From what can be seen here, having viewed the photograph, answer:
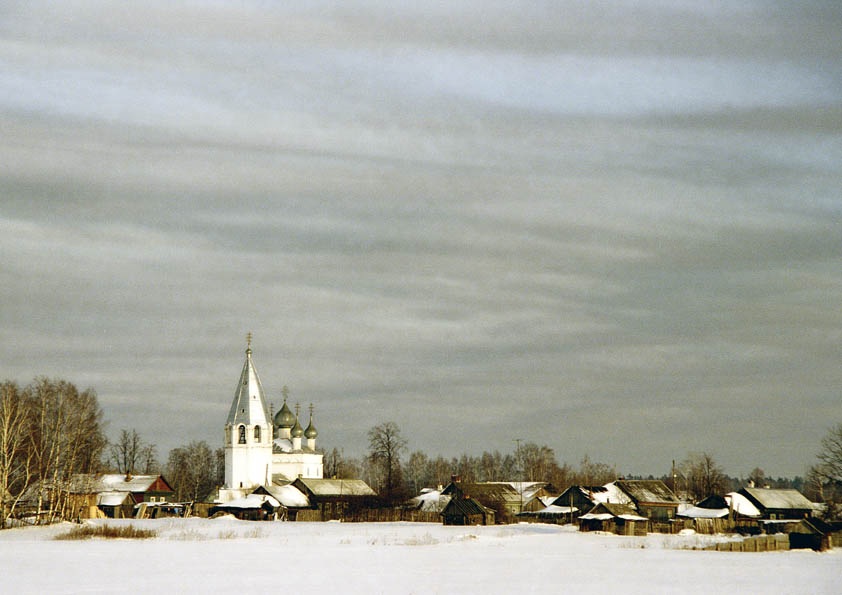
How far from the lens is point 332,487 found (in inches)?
3757

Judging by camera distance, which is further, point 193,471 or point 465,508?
point 193,471

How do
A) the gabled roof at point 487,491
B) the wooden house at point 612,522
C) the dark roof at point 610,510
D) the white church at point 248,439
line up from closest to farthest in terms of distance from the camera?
the wooden house at point 612,522 → the dark roof at point 610,510 → the gabled roof at point 487,491 → the white church at point 248,439

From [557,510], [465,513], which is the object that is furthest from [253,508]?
[557,510]

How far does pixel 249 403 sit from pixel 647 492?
3763 cm

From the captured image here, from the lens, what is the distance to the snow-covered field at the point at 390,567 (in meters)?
28.7

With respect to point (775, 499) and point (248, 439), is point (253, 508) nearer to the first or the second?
point (248, 439)

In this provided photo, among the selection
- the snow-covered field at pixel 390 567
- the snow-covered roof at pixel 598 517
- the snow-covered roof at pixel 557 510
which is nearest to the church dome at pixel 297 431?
the snow-covered roof at pixel 557 510

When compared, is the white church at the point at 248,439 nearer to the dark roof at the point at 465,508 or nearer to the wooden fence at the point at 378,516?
the wooden fence at the point at 378,516

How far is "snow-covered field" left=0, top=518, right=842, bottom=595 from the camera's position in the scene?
94.3 ft

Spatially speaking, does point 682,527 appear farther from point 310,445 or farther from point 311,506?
point 310,445

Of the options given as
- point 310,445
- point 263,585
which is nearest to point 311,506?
point 310,445

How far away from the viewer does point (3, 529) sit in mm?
58125

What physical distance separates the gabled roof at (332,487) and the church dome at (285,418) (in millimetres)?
19816

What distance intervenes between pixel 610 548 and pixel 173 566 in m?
22.0
